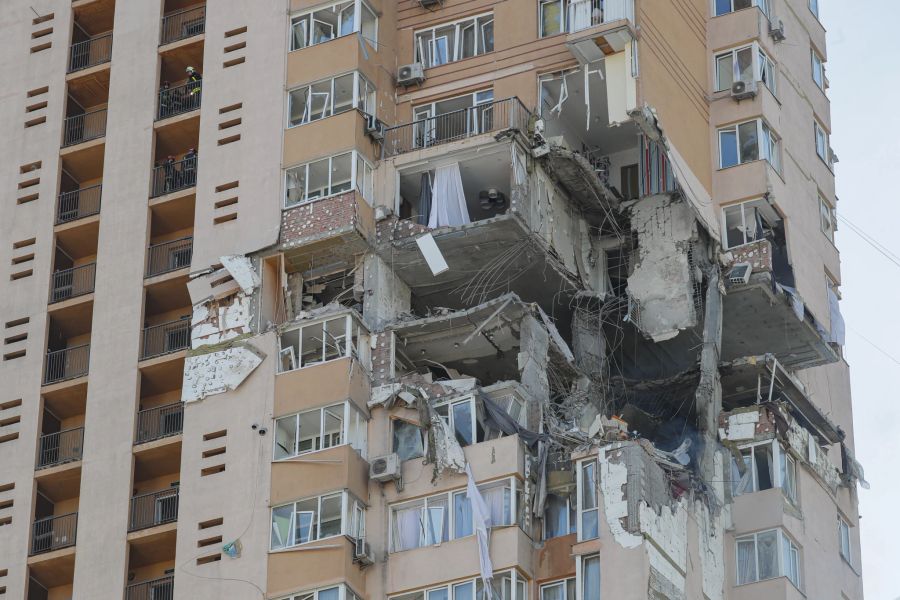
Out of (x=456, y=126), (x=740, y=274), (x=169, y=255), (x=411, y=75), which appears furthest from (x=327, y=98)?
(x=740, y=274)

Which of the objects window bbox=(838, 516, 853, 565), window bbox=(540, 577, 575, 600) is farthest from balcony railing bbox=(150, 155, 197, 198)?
window bbox=(838, 516, 853, 565)

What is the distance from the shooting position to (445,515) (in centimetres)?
5241

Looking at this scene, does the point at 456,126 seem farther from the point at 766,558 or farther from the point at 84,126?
the point at 766,558

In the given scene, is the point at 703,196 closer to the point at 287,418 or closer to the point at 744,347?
the point at 744,347

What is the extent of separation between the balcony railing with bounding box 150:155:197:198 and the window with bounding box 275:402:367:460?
9416 mm

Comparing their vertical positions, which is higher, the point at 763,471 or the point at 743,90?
the point at 743,90

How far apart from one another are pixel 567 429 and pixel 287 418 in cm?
748

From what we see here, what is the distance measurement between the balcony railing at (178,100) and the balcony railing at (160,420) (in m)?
9.67

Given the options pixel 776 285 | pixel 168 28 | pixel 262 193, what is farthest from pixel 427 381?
pixel 168 28

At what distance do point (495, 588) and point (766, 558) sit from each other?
9.20 metres

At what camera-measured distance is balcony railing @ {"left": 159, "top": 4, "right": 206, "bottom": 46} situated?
208ft

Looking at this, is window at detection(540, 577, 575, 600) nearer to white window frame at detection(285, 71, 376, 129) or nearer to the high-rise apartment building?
the high-rise apartment building

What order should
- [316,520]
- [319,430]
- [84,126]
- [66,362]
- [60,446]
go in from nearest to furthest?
1. [316,520]
2. [319,430]
3. [60,446]
4. [66,362]
5. [84,126]

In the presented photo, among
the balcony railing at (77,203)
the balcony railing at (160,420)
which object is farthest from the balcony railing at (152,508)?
the balcony railing at (77,203)
